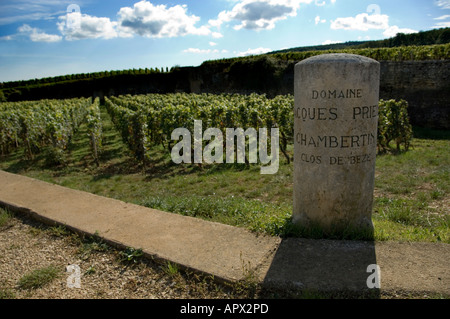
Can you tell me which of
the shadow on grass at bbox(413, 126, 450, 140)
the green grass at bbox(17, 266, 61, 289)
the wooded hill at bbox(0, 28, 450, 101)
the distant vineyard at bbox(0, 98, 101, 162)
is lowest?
the green grass at bbox(17, 266, 61, 289)

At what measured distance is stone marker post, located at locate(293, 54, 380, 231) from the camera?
3434 mm

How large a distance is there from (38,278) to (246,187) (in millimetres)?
4894

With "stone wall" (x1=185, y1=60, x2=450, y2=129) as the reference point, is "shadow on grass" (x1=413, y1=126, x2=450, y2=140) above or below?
below

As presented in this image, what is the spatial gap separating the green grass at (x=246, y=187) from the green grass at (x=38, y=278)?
205cm

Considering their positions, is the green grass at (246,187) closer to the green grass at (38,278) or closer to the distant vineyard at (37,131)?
the distant vineyard at (37,131)

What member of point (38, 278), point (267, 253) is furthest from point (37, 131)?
point (267, 253)

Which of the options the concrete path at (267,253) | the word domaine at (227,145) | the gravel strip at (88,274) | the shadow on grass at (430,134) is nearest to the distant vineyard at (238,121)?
the word domaine at (227,145)

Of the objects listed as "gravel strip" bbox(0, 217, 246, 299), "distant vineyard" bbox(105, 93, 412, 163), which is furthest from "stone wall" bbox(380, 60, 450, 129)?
"gravel strip" bbox(0, 217, 246, 299)

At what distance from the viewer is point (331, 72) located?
11.2ft

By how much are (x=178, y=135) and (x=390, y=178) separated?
6.07m

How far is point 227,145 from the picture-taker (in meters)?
10.5

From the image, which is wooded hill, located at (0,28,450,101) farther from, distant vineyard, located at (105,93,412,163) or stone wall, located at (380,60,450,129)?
distant vineyard, located at (105,93,412,163)

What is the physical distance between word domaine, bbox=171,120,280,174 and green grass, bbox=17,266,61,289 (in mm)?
6538

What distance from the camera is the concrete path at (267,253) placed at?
2.89 metres
